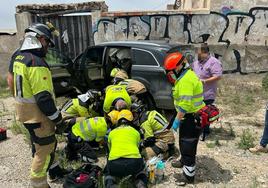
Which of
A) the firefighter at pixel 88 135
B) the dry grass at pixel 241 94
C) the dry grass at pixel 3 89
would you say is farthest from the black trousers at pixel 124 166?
the dry grass at pixel 3 89

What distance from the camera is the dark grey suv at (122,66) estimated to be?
6.23 meters

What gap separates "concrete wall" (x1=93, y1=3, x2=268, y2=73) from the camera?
10.2 m

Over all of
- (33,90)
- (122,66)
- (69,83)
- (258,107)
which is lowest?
(258,107)

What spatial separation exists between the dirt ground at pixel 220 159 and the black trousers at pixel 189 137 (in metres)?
0.44

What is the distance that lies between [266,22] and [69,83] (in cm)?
656

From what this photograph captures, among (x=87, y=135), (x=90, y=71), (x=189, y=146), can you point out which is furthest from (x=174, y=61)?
(x=90, y=71)

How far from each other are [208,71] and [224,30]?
5.43 metres

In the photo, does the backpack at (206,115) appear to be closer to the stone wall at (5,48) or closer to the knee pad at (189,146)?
the knee pad at (189,146)

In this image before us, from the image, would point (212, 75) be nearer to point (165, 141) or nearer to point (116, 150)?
point (165, 141)

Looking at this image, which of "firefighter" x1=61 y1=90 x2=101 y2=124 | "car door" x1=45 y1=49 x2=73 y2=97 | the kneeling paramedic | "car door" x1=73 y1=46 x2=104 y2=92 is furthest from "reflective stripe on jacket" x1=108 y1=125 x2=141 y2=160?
"car door" x1=45 y1=49 x2=73 y2=97

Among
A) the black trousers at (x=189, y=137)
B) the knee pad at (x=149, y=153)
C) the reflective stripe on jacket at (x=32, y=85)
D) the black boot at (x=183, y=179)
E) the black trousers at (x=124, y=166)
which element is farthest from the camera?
the knee pad at (x=149, y=153)

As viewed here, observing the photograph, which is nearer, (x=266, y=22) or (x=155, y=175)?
(x=155, y=175)

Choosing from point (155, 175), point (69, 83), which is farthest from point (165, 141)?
point (69, 83)

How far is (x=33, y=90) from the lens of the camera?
3.51 meters
